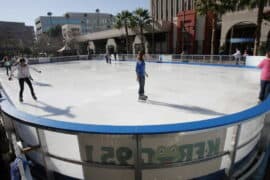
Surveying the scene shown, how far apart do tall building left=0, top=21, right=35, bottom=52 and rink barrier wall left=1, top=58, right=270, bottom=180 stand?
4496 cm

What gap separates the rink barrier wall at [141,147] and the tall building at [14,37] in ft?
148

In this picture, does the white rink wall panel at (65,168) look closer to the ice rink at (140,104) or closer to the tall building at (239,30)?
the ice rink at (140,104)

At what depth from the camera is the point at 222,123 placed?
Result: 1.95m

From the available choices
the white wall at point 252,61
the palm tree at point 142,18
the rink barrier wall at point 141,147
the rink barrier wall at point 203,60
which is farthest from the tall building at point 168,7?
the rink barrier wall at point 141,147

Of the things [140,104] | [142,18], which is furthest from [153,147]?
[142,18]

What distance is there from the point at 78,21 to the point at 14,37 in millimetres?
34194

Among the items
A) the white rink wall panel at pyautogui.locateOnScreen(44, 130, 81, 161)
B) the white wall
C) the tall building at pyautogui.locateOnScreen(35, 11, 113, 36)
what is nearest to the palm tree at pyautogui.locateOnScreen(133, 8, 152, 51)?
the white wall

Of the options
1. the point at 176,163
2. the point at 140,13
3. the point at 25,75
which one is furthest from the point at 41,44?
the point at 176,163

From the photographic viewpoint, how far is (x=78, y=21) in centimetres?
8138

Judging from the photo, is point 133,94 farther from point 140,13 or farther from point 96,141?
point 140,13

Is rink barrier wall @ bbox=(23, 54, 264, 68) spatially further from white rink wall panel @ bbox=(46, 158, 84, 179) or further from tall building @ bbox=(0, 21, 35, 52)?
tall building @ bbox=(0, 21, 35, 52)

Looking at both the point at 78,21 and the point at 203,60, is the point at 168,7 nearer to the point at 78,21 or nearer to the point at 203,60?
the point at 203,60

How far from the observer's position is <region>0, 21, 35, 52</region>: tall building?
39.8 meters

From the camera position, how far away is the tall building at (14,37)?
131 feet
